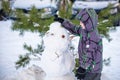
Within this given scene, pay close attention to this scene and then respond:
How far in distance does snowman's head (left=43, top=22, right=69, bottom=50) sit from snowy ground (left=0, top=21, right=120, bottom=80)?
71 centimetres

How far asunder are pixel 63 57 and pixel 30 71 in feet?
1.59

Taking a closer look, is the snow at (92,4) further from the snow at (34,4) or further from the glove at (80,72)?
the glove at (80,72)

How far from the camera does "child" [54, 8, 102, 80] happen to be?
1.97 meters

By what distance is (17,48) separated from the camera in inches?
110

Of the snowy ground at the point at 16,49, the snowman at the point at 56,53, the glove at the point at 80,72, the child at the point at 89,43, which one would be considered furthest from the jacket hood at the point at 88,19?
the snowy ground at the point at 16,49

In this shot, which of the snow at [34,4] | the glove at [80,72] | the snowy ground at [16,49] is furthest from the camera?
the snowy ground at [16,49]

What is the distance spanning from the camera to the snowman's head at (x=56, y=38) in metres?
1.97

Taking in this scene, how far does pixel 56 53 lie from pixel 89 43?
0.19 metres

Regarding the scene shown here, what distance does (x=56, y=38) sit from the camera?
1.98 m

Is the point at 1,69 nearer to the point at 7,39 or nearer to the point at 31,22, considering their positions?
the point at 7,39

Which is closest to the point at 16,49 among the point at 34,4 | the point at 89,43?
the point at 34,4

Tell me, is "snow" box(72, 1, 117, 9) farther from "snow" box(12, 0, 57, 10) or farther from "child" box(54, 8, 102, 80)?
"child" box(54, 8, 102, 80)

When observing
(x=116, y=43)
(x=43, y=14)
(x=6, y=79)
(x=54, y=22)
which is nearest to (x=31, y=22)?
(x=43, y=14)

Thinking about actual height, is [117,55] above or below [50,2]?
below
